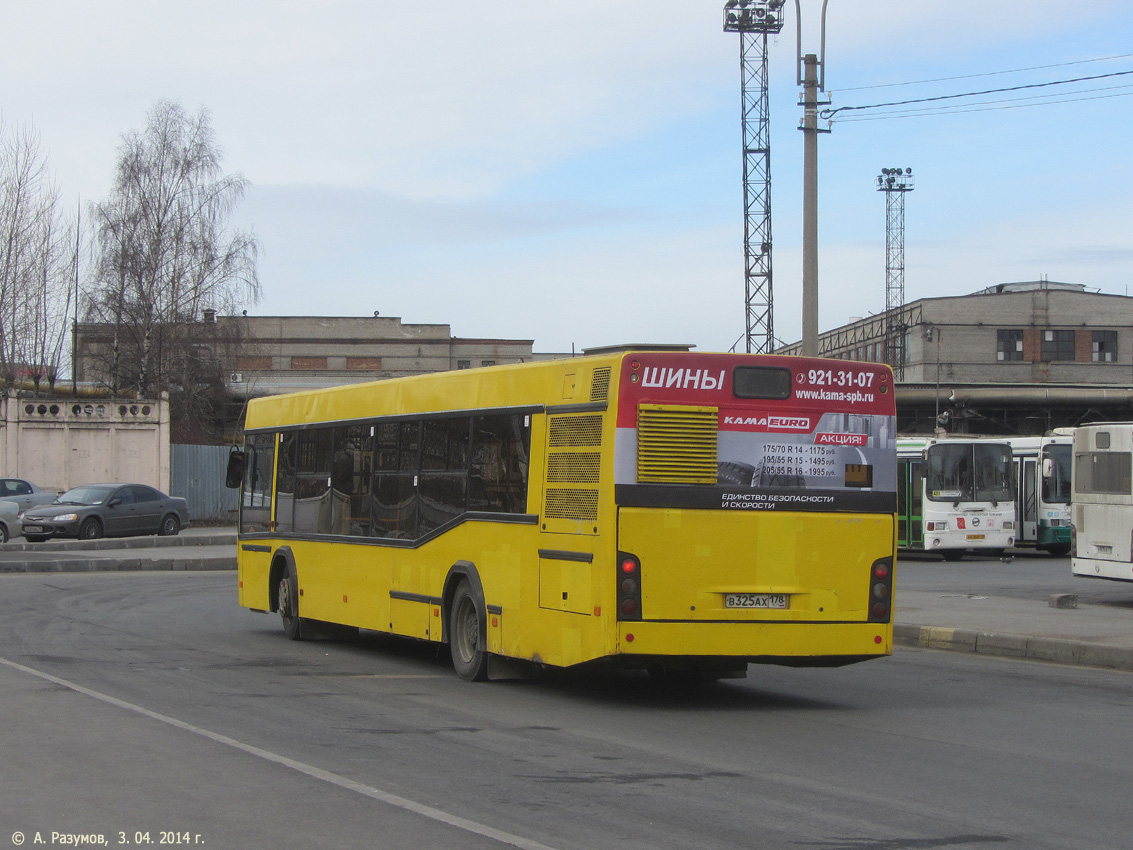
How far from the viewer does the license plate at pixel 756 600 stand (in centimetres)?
1026

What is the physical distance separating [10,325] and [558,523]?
48.1 m

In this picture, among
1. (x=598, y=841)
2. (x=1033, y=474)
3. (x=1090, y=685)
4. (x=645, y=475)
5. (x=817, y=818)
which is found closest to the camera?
(x=598, y=841)

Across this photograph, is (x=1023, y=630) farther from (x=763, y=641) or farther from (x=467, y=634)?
(x=467, y=634)

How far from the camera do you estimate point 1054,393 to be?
244 ft

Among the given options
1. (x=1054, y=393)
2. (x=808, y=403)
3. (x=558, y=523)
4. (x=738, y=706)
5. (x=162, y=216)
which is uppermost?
(x=162, y=216)

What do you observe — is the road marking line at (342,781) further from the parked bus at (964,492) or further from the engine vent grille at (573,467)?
the parked bus at (964,492)

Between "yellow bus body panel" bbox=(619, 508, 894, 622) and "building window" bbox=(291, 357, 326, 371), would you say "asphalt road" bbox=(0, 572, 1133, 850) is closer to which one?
"yellow bus body panel" bbox=(619, 508, 894, 622)

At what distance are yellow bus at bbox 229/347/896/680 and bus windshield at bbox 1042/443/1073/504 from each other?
83.0 feet

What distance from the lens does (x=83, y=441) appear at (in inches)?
1689

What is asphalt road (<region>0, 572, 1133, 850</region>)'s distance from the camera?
248 inches

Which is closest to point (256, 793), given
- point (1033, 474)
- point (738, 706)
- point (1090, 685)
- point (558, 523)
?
point (558, 523)

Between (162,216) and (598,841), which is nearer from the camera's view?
(598,841)

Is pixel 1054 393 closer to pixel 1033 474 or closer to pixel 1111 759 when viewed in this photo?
pixel 1033 474

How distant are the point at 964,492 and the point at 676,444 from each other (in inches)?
968
